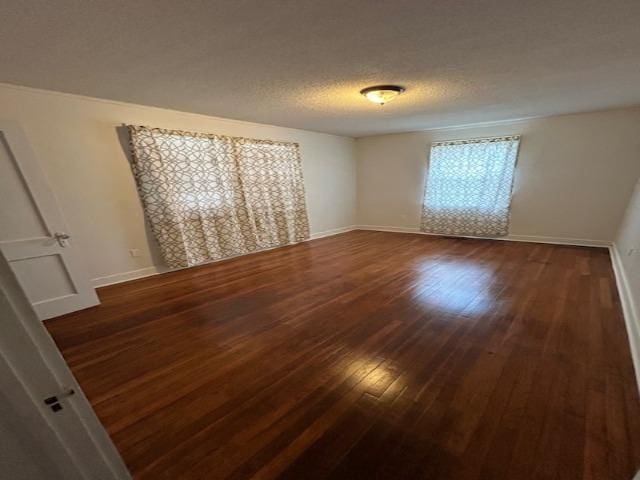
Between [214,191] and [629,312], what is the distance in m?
4.91

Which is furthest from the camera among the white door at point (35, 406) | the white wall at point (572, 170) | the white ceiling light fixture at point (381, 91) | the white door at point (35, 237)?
the white wall at point (572, 170)

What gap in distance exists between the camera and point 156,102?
3.21 m

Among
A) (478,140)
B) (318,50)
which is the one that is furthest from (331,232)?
(318,50)

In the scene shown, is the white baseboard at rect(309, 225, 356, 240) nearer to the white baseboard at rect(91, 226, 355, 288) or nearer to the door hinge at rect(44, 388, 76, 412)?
the white baseboard at rect(91, 226, 355, 288)

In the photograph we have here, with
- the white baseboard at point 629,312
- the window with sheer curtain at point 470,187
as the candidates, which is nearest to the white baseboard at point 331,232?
the window with sheer curtain at point 470,187

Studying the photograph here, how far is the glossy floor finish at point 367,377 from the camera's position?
1.24 m

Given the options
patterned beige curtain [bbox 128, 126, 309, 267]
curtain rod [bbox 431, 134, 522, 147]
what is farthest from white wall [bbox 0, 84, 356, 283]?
curtain rod [bbox 431, 134, 522, 147]

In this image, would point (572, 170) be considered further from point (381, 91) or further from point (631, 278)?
point (381, 91)

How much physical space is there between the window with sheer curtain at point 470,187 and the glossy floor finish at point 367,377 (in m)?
2.02

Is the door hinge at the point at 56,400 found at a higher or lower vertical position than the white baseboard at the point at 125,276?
higher

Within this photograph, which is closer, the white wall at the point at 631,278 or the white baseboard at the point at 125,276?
the white wall at the point at 631,278

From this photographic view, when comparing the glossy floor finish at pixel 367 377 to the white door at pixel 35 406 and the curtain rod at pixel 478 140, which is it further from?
the curtain rod at pixel 478 140

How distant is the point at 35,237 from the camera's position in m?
2.55

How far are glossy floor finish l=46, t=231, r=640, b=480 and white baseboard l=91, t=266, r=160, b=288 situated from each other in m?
0.16
